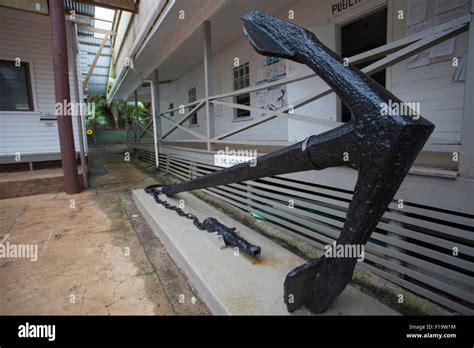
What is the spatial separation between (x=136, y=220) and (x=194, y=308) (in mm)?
2059

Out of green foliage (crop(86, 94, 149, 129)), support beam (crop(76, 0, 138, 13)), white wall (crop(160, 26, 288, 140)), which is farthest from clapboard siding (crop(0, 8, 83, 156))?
green foliage (crop(86, 94, 149, 129))

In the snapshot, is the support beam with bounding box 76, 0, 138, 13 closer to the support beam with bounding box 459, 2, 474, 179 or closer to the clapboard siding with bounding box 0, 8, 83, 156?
the clapboard siding with bounding box 0, 8, 83, 156

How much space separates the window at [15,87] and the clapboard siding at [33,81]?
15 centimetres

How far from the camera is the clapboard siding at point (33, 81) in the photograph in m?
6.16

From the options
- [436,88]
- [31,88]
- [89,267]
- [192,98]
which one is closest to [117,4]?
[31,88]

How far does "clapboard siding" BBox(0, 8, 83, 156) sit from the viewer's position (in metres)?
6.16

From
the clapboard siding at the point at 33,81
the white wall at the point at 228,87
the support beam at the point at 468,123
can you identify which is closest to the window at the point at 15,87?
the clapboard siding at the point at 33,81

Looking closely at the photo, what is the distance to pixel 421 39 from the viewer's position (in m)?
1.68

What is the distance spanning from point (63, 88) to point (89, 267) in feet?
12.9

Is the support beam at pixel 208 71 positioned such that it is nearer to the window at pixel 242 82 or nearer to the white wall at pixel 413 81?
the white wall at pixel 413 81

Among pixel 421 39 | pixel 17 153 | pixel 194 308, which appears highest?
pixel 421 39
